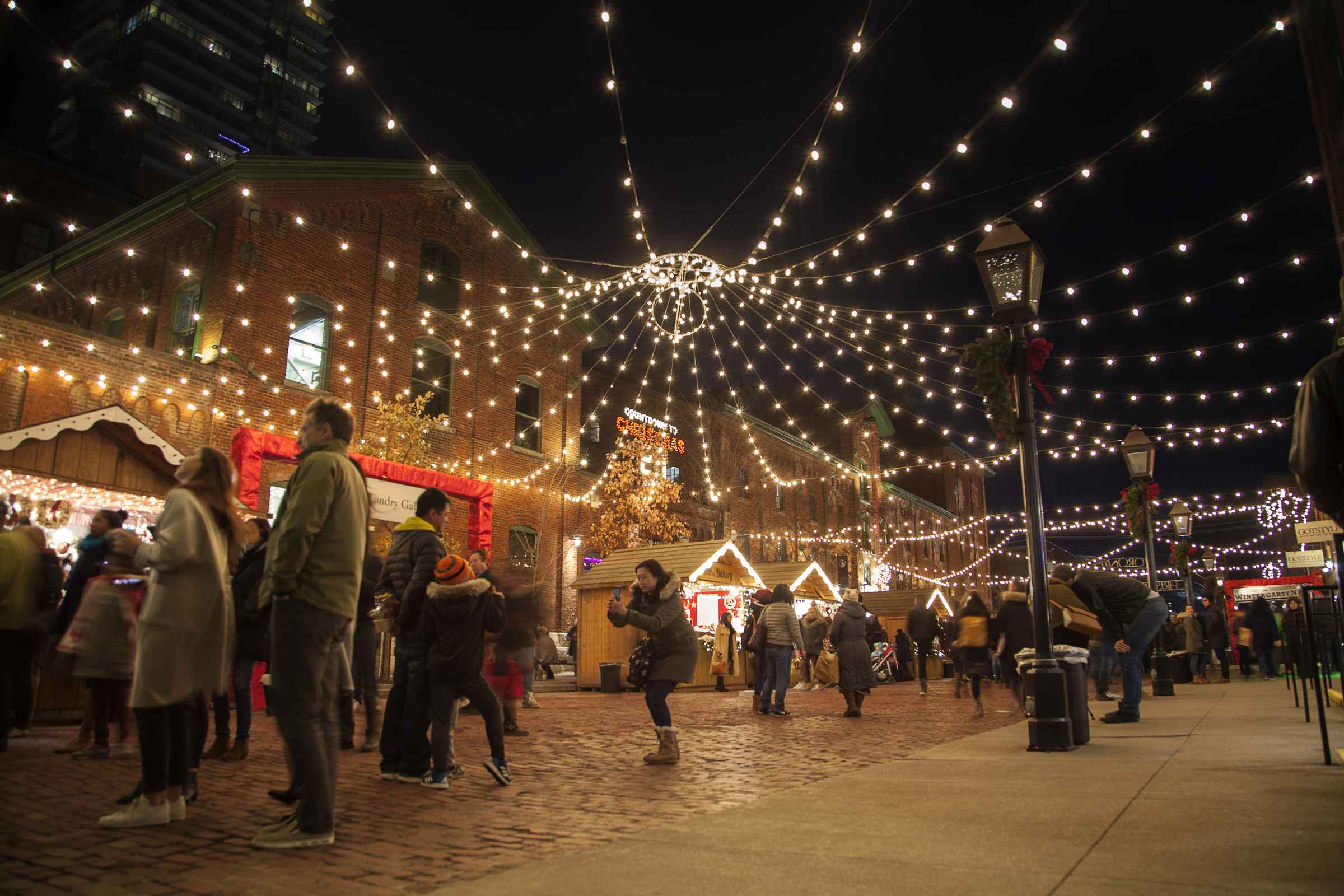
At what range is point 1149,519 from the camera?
14.6 meters

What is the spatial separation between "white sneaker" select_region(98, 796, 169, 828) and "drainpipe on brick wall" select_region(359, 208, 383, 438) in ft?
47.8

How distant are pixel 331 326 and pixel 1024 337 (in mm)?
14965

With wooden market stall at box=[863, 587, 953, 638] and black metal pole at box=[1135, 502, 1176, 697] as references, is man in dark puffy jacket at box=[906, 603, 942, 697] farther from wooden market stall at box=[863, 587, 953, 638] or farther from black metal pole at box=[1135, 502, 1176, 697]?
wooden market stall at box=[863, 587, 953, 638]

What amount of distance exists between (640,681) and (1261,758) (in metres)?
4.24

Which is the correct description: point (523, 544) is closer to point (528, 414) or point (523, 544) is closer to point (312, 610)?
point (528, 414)

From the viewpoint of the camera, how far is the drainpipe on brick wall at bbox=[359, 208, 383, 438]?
18125 millimetres

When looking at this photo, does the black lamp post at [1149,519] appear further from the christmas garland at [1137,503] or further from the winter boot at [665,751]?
the winter boot at [665,751]

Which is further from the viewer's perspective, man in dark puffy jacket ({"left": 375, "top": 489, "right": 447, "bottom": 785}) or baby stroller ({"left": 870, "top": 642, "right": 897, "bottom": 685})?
baby stroller ({"left": 870, "top": 642, "right": 897, "bottom": 685})

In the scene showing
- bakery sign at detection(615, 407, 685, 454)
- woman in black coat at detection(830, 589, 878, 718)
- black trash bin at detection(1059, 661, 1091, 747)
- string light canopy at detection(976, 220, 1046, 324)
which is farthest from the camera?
bakery sign at detection(615, 407, 685, 454)

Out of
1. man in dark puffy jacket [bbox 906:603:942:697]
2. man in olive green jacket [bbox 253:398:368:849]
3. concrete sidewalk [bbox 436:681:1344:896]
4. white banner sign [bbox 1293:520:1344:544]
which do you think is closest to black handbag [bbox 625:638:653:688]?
concrete sidewalk [bbox 436:681:1344:896]

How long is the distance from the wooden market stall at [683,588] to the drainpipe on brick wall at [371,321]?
5.75 meters

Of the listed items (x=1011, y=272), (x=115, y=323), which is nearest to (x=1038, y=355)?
(x=1011, y=272)

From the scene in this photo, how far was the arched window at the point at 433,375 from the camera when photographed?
65.5 ft

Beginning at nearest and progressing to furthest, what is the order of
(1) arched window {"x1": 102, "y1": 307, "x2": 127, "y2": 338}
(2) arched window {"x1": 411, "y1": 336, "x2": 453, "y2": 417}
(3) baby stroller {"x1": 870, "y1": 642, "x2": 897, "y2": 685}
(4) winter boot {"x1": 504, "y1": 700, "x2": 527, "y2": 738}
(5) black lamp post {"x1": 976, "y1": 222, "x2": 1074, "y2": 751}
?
1. (5) black lamp post {"x1": 976, "y1": 222, "x2": 1074, "y2": 751}
2. (4) winter boot {"x1": 504, "y1": 700, "x2": 527, "y2": 738}
3. (1) arched window {"x1": 102, "y1": 307, "x2": 127, "y2": 338}
4. (2) arched window {"x1": 411, "y1": 336, "x2": 453, "y2": 417}
5. (3) baby stroller {"x1": 870, "y1": 642, "x2": 897, "y2": 685}
